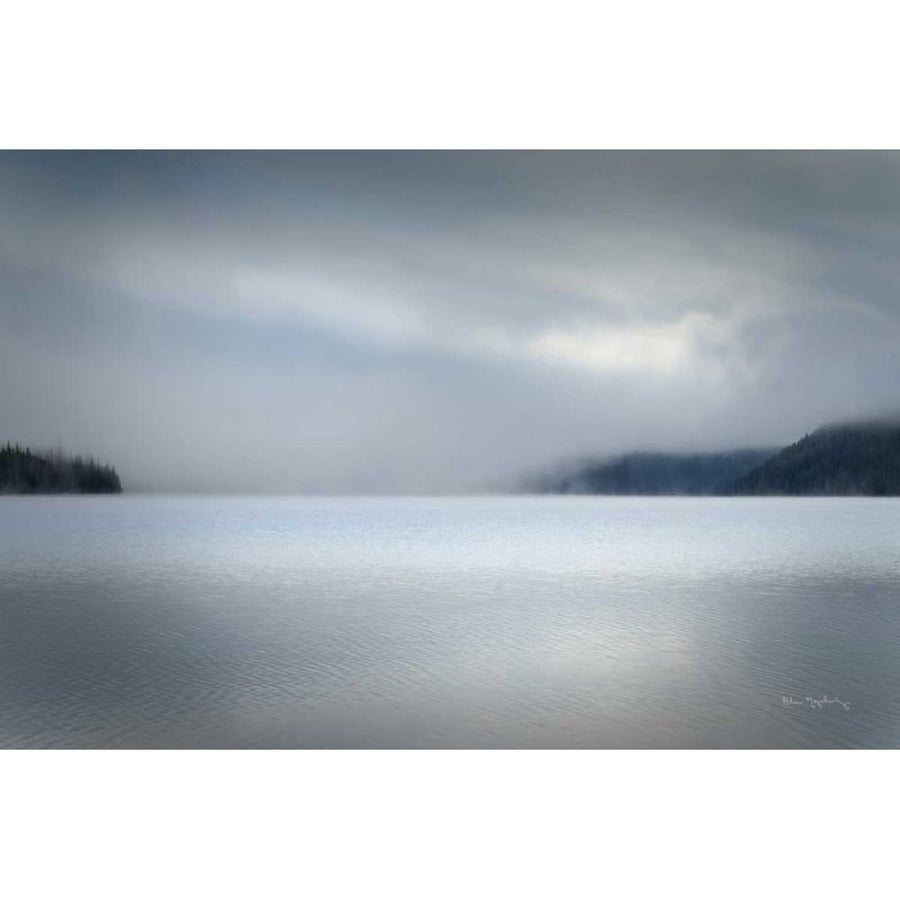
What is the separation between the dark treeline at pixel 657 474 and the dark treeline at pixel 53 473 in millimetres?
5961

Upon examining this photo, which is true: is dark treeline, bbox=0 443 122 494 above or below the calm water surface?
above

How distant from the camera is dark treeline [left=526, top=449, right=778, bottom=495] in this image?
38.0 ft

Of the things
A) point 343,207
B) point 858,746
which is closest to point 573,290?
point 343,207

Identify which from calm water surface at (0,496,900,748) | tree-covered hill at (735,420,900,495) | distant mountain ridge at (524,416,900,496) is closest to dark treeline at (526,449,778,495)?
distant mountain ridge at (524,416,900,496)

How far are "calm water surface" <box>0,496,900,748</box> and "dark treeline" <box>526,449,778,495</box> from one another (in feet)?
3.91

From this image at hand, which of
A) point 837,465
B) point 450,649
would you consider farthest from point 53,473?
point 837,465

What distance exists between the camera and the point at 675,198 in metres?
9.02

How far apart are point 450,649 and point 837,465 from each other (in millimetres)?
8763

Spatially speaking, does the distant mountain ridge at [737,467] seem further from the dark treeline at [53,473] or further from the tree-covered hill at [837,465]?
the dark treeline at [53,473]

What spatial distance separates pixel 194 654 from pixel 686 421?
23.0 ft

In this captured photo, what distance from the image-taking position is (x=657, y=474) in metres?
11.8
